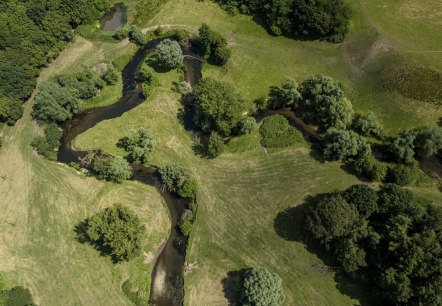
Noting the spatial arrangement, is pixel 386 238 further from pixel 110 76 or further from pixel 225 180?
pixel 110 76

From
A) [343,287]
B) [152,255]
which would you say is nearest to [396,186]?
[343,287]

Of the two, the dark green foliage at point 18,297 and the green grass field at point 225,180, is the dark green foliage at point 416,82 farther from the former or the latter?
the dark green foliage at point 18,297

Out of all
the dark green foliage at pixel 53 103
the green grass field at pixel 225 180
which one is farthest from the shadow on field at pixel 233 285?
the dark green foliage at pixel 53 103

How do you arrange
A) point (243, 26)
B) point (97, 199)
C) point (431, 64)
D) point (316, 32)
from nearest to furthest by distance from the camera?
point (97, 199)
point (431, 64)
point (316, 32)
point (243, 26)

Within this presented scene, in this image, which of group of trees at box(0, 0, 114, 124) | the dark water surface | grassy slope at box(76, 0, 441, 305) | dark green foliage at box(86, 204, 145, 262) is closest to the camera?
dark green foliage at box(86, 204, 145, 262)

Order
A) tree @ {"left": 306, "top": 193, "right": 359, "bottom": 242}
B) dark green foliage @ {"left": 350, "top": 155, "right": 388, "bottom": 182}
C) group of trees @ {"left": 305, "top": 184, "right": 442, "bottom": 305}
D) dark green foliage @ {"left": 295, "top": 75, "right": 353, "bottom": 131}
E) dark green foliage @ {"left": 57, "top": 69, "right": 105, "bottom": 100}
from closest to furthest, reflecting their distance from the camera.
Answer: group of trees @ {"left": 305, "top": 184, "right": 442, "bottom": 305}
tree @ {"left": 306, "top": 193, "right": 359, "bottom": 242}
dark green foliage @ {"left": 350, "top": 155, "right": 388, "bottom": 182}
dark green foliage @ {"left": 295, "top": 75, "right": 353, "bottom": 131}
dark green foliage @ {"left": 57, "top": 69, "right": 105, "bottom": 100}

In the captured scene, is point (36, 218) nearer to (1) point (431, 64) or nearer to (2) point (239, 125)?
(2) point (239, 125)

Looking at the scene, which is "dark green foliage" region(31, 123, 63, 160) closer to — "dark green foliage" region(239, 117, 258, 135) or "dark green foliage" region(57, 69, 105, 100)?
"dark green foliage" region(57, 69, 105, 100)

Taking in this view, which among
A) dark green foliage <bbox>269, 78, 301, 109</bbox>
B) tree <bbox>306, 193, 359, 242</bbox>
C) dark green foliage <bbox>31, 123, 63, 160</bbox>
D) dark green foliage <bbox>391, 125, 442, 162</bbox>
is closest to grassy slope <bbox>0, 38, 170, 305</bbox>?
dark green foliage <bbox>31, 123, 63, 160</bbox>
